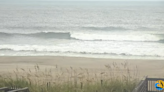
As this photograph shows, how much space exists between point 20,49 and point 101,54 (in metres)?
6.92

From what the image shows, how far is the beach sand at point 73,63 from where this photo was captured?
17.2 m

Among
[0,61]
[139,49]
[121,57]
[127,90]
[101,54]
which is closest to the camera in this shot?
[127,90]

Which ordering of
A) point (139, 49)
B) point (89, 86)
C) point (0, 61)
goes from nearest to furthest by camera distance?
point (89, 86) < point (0, 61) < point (139, 49)

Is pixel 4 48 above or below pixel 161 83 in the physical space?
above

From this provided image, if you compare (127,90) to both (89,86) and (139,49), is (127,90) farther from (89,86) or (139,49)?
(139,49)

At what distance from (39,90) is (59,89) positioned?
55 centimetres

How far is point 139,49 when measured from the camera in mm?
25078

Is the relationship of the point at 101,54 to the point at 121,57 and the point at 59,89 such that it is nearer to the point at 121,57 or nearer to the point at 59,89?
the point at 121,57

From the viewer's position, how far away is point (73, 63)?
62.9ft

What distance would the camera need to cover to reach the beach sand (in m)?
17.2

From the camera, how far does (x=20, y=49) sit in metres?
25.4

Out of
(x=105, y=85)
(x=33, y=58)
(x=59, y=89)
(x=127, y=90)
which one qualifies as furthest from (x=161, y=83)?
(x=33, y=58)

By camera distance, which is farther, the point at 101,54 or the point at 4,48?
the point at 4,48

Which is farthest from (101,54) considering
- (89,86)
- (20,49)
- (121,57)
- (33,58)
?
(89,86)
